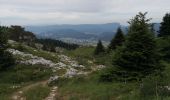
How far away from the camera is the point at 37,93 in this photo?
31703mm

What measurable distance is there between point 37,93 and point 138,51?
9.08 m

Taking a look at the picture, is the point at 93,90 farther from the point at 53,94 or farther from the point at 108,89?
the point at 53,94

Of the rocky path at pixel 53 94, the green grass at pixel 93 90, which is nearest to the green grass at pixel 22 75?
the rocky path at pixel 53 94

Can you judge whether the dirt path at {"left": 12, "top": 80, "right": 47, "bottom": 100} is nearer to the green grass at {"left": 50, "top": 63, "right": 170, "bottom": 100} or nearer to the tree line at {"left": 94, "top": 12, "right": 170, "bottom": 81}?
the green grass at {"left": 50, "top": 63, "right": 170, "bottom": 100}

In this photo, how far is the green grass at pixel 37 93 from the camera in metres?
30.7

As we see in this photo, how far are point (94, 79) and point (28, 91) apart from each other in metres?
6.04

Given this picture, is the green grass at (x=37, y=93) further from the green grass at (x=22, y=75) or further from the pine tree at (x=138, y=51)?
the pine tree at (x=138, y=51)

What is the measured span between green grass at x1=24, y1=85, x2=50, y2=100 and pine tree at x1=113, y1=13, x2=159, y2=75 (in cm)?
649

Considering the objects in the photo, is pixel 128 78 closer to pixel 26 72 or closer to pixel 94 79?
pixel 94 79

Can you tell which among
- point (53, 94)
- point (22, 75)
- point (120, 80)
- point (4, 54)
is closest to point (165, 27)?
point (22, 75)

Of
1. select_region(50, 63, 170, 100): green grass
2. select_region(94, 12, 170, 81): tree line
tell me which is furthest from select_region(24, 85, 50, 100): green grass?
select_region(94, 12, 170, 81): tree line

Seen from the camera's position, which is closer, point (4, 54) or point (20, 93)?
point (20, 93)

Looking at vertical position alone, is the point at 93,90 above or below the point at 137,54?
below

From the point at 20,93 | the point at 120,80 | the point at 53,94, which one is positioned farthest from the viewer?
the point at 20,93
